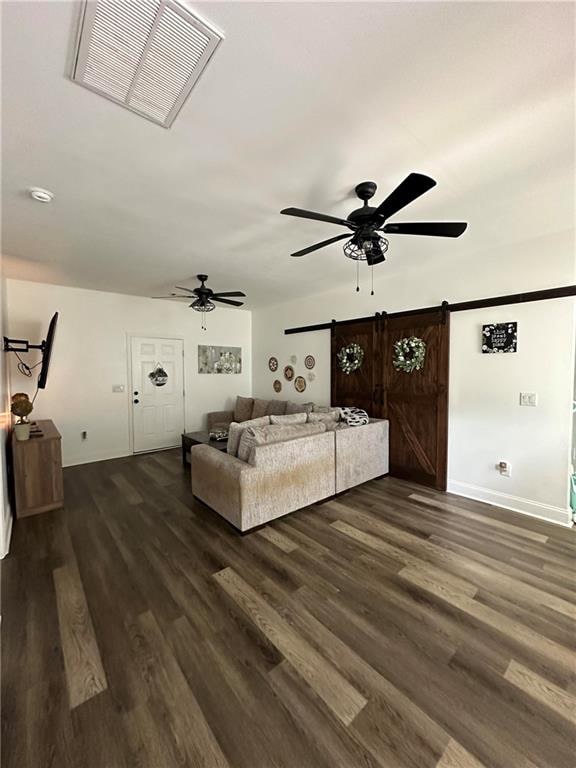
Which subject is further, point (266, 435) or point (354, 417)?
point (354, 417)

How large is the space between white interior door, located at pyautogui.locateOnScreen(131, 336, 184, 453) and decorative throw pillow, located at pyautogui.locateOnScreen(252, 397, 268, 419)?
1430 millimetres

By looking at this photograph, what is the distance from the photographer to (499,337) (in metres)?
3.40

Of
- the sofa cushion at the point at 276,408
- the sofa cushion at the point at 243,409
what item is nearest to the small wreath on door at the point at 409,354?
the sofa cushion at the point at 276,408

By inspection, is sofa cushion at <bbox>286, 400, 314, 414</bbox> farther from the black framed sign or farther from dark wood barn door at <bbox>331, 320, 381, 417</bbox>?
the black framed sign

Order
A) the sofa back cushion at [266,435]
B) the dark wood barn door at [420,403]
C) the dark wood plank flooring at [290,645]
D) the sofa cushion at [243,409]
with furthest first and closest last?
1. the sofa cushion at [243,409]
2. the dark wood barn door at [420,403]
3. the sofa back cushion at [266,435]
4. the dark wood plank flooring at [290,645]

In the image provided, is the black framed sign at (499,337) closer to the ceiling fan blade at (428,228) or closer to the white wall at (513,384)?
the white wall at (513,384)

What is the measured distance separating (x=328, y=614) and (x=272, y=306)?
549cm

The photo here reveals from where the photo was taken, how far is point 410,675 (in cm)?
154

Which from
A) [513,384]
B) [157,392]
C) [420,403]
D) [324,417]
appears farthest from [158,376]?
[513,384]

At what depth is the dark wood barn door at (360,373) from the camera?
4535 mm

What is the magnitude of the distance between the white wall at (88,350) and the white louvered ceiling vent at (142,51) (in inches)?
165

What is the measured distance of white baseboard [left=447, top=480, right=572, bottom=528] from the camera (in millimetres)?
3027

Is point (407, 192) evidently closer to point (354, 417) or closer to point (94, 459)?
point (354, 417)

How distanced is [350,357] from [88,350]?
4217 millimetres
